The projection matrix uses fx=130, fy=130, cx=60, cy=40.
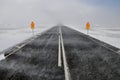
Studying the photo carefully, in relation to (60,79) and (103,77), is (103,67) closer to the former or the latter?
(103,77)

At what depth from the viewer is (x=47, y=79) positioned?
14.4 ft

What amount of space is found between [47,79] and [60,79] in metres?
0.44

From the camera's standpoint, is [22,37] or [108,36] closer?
[22,37]

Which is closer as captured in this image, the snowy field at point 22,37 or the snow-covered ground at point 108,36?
the snowy field at point 22,37

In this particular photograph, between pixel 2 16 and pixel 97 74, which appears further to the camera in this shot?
pixel 2 16

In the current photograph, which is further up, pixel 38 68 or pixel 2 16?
pixel 2 16

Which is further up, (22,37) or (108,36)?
(22,37)

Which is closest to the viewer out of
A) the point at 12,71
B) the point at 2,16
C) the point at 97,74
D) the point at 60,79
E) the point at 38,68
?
the point at 60,79

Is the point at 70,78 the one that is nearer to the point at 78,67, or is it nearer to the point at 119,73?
the point at 78,67

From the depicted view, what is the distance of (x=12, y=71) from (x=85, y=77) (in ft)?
9.40

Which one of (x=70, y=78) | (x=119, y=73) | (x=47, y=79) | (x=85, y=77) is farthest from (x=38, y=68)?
(x=119, y=73)

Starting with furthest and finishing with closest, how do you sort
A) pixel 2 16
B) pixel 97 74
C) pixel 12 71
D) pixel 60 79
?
1. pixel 2 16
2. pixel 12 71
3. pixel 97 74
4. pixel 60 79

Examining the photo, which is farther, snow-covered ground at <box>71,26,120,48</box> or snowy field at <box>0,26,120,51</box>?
snow-covered ground at <box>71,26,120,48</box>

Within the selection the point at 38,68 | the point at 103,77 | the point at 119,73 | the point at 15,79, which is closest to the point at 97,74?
the point at 103,77
